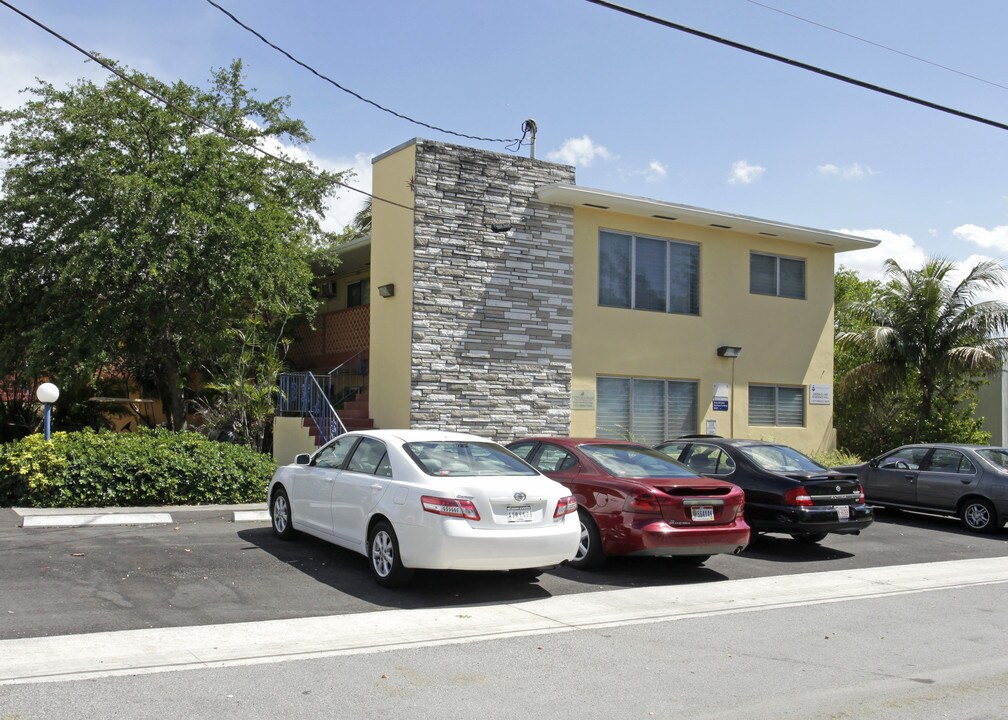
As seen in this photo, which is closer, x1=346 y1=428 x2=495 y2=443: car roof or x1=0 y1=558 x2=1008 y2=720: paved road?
x1=0 y1=558 x2=1008 y2=720: paved road

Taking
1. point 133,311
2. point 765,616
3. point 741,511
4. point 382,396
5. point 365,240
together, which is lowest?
point 765,616

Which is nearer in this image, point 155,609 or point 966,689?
point 966,689

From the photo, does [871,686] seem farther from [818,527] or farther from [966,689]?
[818,527]

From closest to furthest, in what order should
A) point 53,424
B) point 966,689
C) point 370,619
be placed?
1. point 966,689
2. point 370,619
3. point 53,424

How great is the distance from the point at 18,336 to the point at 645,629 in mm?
17006

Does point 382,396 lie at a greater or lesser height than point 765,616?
greater

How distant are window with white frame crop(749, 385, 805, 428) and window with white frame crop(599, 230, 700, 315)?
252 cm

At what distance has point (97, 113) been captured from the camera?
63.6 feet

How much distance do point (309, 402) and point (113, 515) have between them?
21.0 ft

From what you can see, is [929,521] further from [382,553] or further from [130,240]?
[130,240]

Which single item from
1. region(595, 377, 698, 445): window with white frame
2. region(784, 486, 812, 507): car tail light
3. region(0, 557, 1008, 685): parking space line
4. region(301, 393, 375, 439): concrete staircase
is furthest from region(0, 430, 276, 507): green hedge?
region(784, 486, 812, 507): car tail light

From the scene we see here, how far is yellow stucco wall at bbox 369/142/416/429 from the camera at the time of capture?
17.2m

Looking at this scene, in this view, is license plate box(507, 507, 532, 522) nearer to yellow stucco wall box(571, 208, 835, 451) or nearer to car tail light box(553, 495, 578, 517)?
car tail light box(553, 495, 578, 517)

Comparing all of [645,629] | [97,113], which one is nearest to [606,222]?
[97,113]
